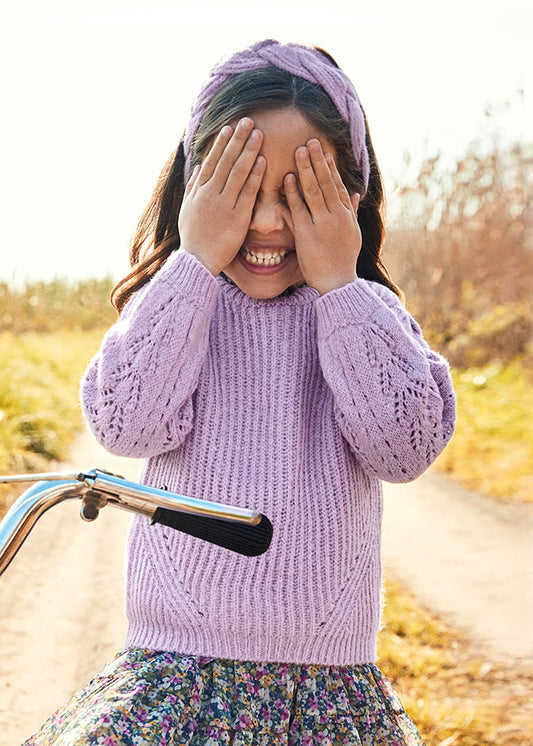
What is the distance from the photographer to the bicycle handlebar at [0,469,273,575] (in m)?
0.99

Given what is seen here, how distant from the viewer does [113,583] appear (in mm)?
4898

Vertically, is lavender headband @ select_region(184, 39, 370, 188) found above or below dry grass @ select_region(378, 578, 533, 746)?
above

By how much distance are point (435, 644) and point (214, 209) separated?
9.62ft

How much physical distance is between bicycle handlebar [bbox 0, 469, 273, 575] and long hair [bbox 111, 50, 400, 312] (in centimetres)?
98

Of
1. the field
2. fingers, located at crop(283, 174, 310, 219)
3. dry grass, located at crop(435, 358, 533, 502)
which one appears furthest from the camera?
the field

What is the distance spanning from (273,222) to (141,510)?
0.88m

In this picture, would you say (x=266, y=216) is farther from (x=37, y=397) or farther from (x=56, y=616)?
(x=37, y=397)

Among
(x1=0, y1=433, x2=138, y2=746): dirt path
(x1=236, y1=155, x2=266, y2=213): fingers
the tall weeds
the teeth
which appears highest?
(x1=236, y1=155, x2=266, y2=213): fingers

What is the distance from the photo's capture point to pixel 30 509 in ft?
3.58

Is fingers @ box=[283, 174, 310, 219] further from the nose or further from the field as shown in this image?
the field

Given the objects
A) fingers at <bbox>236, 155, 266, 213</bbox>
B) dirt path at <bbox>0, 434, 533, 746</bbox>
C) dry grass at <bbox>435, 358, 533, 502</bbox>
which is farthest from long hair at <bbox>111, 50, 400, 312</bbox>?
dry grass at <bbox>435, 358, 533, 502</bbox>

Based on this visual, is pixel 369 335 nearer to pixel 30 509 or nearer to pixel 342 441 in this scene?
pixel 342 441

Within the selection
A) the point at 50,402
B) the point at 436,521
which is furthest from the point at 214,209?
the point at 50,402

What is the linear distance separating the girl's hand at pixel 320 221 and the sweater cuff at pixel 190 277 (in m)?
0.19
